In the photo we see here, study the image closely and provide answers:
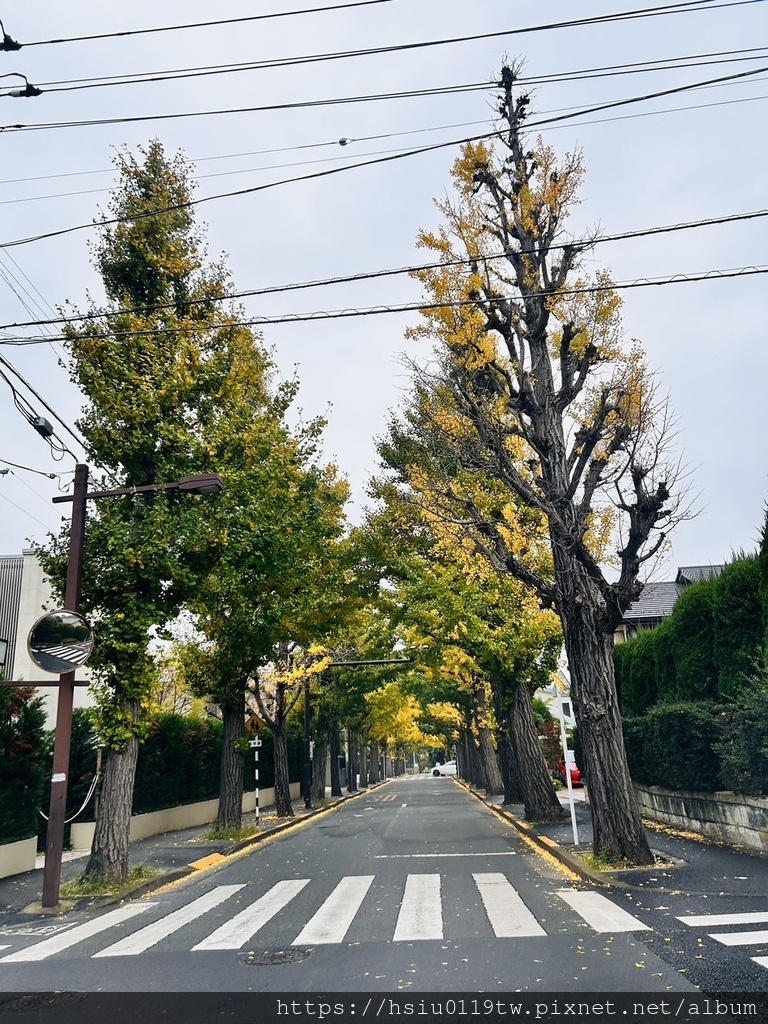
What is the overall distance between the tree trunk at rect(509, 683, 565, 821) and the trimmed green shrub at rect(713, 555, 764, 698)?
5.88 metres

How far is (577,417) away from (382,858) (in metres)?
8.48

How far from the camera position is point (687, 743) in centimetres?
1363

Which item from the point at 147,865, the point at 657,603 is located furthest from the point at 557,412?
the point at 657,603

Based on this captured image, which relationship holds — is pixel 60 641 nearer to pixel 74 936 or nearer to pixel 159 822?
pixel 74 936

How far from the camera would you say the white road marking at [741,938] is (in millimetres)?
6230

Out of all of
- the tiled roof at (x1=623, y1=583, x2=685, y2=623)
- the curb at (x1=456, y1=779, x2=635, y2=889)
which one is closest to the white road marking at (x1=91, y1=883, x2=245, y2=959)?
the curb at (x1=456, y1=779, x2=635, y2=889)

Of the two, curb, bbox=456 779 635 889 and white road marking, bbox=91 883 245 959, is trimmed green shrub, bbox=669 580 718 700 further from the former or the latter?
white road marking, bbox=91 883 245 959

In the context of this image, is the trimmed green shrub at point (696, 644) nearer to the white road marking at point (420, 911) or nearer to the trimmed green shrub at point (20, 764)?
the white road marking at point (420, 911)

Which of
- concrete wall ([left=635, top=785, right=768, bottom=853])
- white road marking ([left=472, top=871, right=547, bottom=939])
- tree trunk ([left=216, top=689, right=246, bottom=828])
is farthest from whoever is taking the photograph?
tree trunk ([left=216, top=689, right=246, bottom=828])

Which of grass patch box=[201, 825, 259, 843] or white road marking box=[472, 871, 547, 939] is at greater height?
grass patch box=[201, 825, 259, 843]

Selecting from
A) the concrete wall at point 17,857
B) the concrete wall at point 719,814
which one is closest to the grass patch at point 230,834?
the concrete wall at point 17,857

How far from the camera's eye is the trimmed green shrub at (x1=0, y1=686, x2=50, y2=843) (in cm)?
1325
